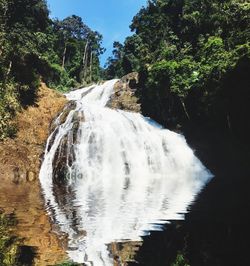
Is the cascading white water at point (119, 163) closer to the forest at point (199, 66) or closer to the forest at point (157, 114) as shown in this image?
the forest at point (157, 114)

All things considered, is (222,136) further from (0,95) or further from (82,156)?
(0,95)

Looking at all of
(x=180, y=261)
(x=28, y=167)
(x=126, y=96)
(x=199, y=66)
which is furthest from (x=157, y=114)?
(x=180, y=261)

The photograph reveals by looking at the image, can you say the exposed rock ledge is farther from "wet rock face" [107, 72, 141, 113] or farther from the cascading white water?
"wet rock face" [107, 72, 141, 113]

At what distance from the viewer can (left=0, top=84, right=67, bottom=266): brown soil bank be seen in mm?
10393

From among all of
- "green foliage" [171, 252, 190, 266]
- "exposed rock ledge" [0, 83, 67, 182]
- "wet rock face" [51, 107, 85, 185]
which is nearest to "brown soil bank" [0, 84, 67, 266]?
"exposed rock ledge" [0, 83, 67, 182]

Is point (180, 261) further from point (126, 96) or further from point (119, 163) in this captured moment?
point (126, 96)

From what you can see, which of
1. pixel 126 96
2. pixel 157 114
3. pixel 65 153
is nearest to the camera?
pixel 65 153

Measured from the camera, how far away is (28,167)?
95.5ft

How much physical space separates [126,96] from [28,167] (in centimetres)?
1679

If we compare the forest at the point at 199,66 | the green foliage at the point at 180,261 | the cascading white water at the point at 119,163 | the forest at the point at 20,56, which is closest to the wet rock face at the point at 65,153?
the cascading white water at the point at 119,163

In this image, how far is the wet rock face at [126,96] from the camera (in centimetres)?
4154

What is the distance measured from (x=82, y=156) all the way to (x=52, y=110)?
267 inches

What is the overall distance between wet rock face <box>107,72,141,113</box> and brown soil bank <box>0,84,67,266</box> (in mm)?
7606

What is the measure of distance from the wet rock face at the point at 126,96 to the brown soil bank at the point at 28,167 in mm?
7606
